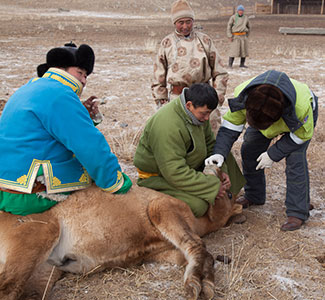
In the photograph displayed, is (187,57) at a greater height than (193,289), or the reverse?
(187,57)

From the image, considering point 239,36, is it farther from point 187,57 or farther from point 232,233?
point 232,233

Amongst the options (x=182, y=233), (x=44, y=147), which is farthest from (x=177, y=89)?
(x=44, y=147)

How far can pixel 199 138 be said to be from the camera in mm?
3625

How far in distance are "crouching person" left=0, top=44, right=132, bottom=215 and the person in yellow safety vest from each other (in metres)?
1.30

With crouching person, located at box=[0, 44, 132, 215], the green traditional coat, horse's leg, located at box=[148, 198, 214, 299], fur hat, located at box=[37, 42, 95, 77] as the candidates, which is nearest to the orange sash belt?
the green traditional coat

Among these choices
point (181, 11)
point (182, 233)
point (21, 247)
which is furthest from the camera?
point (181, 11)

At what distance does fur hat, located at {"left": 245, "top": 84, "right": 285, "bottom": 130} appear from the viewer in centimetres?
326

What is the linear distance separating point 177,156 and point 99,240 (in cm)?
98

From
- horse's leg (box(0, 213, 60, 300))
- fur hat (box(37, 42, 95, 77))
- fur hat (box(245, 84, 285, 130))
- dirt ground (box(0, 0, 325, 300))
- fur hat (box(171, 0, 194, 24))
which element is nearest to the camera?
horse's leg (box(0, 213, 60, 300))

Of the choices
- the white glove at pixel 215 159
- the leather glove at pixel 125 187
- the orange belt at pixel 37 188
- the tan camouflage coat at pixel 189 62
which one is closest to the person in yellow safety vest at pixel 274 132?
the white glove at pixel 215 159

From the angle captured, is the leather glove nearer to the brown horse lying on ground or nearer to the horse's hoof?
the brown horse lying on ground

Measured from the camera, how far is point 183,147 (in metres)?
3.46

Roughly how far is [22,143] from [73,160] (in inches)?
15.7

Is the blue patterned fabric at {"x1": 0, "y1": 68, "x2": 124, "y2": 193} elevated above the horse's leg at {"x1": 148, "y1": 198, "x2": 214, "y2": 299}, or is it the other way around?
the blue patterned fabric at {"x1": 0, "y1": 68, "x2": 124, "y2": 193}
